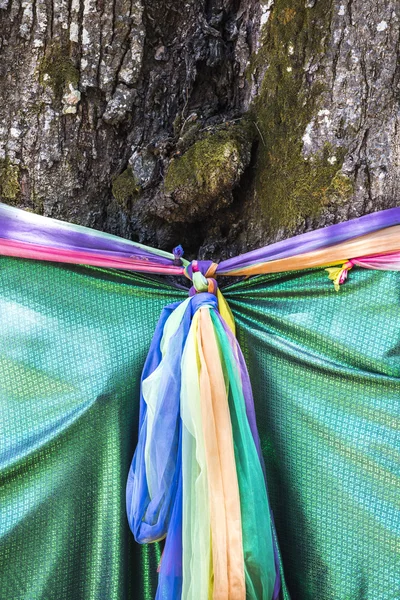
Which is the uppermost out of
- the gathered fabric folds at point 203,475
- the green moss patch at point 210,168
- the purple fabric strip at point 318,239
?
the green moss patch at point 210,168

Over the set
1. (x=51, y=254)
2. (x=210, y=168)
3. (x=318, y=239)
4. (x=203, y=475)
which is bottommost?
(x=203, y=475)

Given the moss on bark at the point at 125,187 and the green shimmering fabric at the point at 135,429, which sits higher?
the moss on bark at the point at 125,187

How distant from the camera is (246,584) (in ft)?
5.74

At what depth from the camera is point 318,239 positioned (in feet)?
6.23

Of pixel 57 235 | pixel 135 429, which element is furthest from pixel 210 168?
pixel 135 429

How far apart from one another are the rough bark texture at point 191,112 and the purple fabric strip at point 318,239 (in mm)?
75

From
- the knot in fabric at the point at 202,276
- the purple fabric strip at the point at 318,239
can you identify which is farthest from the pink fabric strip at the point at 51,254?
the purple fabric strip at the point at 318,239

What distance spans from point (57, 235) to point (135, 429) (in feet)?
1.76

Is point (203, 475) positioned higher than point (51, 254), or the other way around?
point (51, 254)

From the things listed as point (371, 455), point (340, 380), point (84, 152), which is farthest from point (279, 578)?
point (84, 152)

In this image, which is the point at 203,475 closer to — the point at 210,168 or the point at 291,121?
the point at 210,168

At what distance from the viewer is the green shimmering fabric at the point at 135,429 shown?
184cm

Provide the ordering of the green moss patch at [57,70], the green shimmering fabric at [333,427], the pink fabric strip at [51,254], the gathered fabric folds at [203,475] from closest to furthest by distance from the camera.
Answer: the gathered fabric folds at [203,475] → the green shimmering fabric at [333,427] → the pink fabric strip at [51,254] → the green moss patch at [57,70]

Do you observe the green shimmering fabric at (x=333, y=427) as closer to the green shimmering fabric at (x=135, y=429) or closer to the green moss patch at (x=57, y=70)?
the green shimmering fabric at (x=135, y=429)
